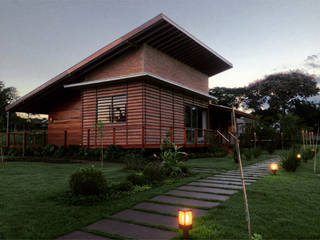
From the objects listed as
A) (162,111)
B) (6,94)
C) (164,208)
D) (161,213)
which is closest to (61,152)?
(162,111)

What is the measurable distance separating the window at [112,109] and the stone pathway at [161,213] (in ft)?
24.9

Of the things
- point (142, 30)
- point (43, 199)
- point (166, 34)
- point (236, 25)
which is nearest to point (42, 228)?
point (43, 199)

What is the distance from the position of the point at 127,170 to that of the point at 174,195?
340 cm

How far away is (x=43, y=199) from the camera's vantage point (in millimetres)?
4031

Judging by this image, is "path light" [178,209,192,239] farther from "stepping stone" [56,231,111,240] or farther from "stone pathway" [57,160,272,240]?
"stepping stone" [56,231,111,240]

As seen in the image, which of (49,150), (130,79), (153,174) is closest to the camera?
(153,174)

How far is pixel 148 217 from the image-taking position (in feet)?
10.5

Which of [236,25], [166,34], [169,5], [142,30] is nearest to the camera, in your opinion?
[142,30]

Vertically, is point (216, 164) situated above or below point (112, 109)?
below

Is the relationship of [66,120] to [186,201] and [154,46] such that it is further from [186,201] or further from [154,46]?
[186,201]

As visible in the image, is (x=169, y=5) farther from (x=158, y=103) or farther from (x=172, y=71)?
(x=158, y=103)

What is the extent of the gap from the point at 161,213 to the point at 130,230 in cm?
67

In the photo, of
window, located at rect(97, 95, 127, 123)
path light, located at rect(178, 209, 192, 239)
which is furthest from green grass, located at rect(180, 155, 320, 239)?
window, located at rect(97, 95, 127, 123)

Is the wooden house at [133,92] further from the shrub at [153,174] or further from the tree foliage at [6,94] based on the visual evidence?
the tree foliage at [6,94]
